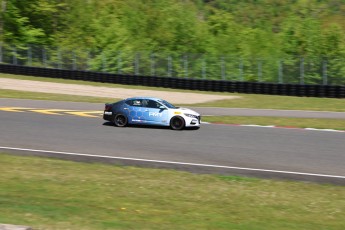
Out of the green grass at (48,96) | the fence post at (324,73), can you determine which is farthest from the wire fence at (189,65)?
the green grass at (48,96)

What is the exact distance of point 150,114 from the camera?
2138 centimetres

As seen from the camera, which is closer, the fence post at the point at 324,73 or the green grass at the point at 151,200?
the green grass at the point at 151,200

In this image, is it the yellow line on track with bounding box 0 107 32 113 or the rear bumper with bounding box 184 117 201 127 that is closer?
the rear bumper with bounding box 184 117 201 127

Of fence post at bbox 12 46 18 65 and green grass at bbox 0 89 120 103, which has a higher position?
fence post at bbox 12 46 18 65

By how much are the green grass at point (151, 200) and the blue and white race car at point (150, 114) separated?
6.56m

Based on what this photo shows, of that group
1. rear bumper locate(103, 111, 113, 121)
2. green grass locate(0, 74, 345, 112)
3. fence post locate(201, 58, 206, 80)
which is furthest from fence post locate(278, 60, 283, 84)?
rear bumper locate(103, 111, 113, 121)

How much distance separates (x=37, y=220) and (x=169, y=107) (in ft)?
42.1

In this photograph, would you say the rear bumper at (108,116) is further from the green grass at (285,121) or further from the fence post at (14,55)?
the fence post at (14,55)

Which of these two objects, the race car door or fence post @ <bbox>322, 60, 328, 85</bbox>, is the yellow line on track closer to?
the race car door

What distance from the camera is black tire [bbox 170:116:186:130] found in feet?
68.8

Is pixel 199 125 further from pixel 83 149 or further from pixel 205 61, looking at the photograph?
pixel 205 61

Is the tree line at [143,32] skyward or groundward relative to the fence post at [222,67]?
skyward

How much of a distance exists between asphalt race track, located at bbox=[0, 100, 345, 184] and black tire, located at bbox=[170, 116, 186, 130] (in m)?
0.28

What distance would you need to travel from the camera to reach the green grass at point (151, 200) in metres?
9.57
